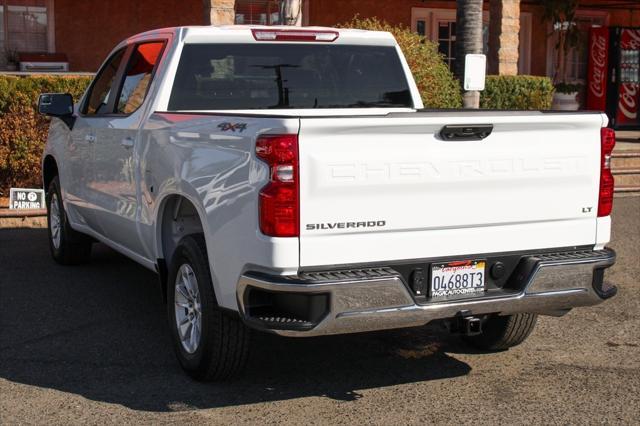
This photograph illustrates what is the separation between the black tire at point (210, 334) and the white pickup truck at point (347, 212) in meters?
0.01

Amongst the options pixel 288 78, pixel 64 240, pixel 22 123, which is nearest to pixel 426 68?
pixel 22 123

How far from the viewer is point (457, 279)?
4809mm

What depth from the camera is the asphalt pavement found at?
490 centimetres

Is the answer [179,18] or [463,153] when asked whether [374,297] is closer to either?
[463,153]

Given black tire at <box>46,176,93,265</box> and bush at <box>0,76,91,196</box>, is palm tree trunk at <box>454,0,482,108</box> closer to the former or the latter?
→ bush at <box>0,76,91,196</box>

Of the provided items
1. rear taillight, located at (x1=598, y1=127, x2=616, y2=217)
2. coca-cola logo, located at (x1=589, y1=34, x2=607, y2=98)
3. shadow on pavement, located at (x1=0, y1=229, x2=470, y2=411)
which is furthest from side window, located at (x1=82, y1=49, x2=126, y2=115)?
coca-cola logo, located at (x1=589, y1=34, x2=607, y2=98)

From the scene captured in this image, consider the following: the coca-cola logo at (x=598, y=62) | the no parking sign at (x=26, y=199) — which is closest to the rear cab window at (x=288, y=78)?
the no parking sign at (x=26, y=199)

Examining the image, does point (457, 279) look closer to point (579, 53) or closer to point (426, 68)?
point (426, 68)

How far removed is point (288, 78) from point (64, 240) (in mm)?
2990

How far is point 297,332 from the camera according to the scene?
451 cm

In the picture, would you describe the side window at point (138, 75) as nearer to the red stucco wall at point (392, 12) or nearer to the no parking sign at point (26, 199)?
the no parking sign at point (26, 199)

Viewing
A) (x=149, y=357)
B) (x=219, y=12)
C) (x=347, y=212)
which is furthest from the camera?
(x=219, y=12)

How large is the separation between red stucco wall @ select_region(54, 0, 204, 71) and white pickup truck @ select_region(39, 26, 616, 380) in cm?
1137

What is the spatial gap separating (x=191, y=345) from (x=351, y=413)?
1.03 metres
